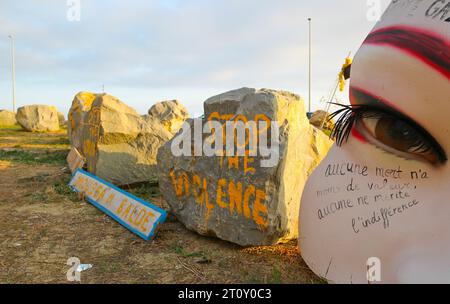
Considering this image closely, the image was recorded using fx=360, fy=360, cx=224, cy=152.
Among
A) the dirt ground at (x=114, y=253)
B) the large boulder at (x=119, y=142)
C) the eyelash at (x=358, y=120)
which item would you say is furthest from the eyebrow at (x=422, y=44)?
the large boulder at (x=119, y=142)

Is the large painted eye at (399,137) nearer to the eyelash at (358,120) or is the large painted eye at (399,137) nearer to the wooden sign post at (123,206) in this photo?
the eyelash at (358,120)

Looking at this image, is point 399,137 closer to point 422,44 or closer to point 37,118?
point 422,44

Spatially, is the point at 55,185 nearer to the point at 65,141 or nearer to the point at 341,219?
the point at 341,219

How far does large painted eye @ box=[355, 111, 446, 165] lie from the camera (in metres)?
2.14

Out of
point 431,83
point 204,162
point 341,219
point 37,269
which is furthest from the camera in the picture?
point 204,162

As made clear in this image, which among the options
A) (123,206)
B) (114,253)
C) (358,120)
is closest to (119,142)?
(123,206)

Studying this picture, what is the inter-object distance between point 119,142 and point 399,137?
15.4 feet

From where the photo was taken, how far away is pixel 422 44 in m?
2.00

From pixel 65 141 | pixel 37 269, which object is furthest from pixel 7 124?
pixel 37 269

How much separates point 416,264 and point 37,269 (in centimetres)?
A: 282

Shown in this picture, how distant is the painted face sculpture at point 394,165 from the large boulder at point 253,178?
451 mm

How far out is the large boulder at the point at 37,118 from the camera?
15.2m
